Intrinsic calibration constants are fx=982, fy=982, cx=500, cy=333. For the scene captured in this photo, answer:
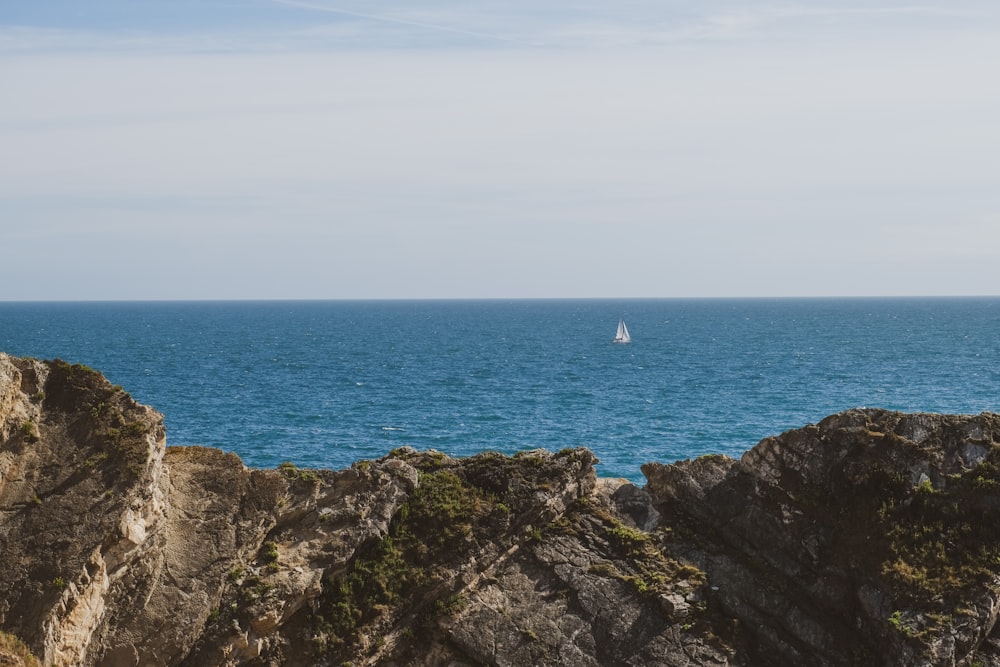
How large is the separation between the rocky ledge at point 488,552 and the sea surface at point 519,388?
29373mm

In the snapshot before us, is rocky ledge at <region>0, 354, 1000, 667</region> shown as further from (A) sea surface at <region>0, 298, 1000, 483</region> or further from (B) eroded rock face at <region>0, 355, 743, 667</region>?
(A) sea surface at <region>0, 298, 1000, 483</region>

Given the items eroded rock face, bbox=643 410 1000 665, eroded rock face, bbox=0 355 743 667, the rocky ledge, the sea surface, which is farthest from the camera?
the sea surface

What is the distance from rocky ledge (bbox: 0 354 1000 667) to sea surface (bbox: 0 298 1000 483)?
29.4 meters


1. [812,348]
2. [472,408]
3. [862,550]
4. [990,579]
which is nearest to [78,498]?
[862,550]

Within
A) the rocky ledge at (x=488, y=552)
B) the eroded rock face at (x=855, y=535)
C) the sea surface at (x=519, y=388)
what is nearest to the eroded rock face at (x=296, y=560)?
the rocky ledge at (x=488, y=552)

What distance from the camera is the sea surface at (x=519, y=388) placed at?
64.4m

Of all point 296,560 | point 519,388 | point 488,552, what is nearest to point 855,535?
point 488,552

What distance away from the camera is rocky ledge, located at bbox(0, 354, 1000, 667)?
71.4 feet

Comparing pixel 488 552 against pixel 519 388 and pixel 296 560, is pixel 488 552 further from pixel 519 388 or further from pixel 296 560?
pixel 519 388

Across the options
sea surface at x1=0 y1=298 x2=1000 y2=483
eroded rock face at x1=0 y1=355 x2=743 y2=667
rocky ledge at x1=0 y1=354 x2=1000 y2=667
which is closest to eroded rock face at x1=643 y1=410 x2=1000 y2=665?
rocky ledge at x1=0 y1=354 x2=1000 y2=667

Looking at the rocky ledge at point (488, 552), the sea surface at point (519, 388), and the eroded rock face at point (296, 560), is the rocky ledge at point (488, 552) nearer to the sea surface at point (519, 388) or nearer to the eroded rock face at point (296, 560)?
the eroded rock face at point (296, 560)

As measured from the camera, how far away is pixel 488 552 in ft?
81.9

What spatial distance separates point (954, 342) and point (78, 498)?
147089 millimetres

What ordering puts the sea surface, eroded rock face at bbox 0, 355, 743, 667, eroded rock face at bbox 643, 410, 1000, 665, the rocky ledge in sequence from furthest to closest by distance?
the sea surface
eroded rock face at bbox 643, 410, 1000, 665
the rocky ledge
eroded rock face at bbox 0, 355, 743, 667
